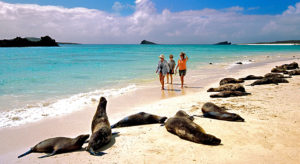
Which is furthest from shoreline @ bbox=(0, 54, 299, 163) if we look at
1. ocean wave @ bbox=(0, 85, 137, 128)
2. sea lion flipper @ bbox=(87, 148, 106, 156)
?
ocean wave @ bbox=(0, 85, 137, 128)

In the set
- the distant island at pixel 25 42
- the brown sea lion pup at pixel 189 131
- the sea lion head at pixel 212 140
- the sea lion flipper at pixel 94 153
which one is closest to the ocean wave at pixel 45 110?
the sea lion flipper at pixel 94 153

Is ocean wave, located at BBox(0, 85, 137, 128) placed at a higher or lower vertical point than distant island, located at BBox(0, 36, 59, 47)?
lower

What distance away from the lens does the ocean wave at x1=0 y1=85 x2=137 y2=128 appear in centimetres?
653

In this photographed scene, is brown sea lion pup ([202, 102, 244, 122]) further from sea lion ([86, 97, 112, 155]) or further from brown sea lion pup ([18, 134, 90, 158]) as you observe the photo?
brown sea lion pup ([18, 134, 90, 158])

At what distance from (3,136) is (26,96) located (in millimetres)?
4728

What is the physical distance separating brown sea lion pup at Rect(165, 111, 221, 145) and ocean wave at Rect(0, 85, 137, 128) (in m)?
3.92

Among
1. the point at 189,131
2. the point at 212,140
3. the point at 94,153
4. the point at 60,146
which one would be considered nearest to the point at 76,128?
the point at 60,146

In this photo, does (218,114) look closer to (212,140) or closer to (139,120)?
(212,140)

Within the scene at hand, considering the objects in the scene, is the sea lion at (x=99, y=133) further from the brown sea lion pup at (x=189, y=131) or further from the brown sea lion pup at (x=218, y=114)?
the brown sea lion pup at (x=218, y=114)

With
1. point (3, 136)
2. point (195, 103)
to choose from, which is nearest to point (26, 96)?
point (3, 136)

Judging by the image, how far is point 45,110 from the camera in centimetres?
754

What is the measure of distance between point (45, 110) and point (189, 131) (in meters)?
5.20

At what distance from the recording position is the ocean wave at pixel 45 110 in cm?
653

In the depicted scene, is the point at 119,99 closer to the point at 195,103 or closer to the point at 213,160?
the point at 195,103
